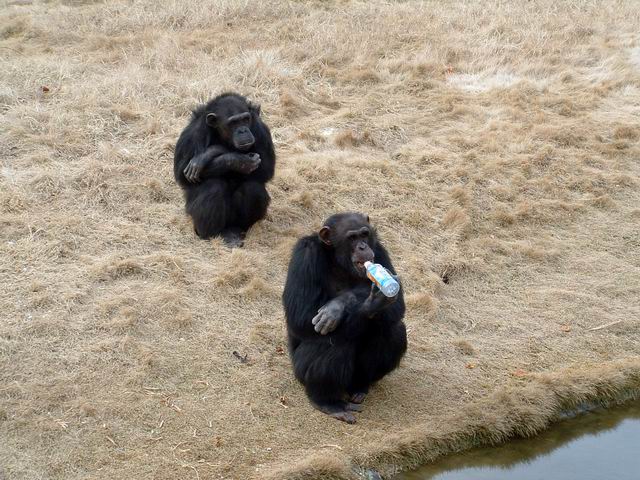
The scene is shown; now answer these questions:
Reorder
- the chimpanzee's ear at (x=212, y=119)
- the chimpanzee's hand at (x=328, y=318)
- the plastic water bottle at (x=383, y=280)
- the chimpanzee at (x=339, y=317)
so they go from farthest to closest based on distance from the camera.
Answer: the chimpanzee's ear at (x=212, y=119) → the chimpanzee at (x=339, y=317) → the chimpanzee's hand at (x=328, y=318) → the plastic water bottle at (x=383, y=280)

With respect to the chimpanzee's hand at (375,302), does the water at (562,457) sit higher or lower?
lower

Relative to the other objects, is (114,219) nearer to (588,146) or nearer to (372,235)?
(372,235)

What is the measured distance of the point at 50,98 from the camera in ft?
41.9

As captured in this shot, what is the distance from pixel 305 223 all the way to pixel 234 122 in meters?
1.61

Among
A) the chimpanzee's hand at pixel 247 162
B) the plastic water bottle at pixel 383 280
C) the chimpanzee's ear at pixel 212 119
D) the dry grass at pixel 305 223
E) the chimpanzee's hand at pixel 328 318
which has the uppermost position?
the plastic water bottle at pixel 383 280

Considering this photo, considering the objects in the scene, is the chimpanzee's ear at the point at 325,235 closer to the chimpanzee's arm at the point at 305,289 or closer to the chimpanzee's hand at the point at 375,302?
the chimpanzee's arm at the point at 305,289

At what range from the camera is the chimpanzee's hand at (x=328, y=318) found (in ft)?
23.0

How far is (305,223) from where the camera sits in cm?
1071

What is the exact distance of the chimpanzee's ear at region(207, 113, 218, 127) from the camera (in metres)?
9.98

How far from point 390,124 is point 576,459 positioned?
6.87 m

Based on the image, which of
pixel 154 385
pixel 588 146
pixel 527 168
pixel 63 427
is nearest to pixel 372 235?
pixel 154 385

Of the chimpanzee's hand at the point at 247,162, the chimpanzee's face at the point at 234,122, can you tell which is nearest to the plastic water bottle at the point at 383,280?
the chimpanzee's hand at the point at 247,162

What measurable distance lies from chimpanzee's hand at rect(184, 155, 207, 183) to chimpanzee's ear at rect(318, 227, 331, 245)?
298 centimetres

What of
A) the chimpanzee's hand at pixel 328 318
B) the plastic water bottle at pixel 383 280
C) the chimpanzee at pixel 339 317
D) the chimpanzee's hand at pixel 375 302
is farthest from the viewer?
the chimpanzee at pixel 339 317
